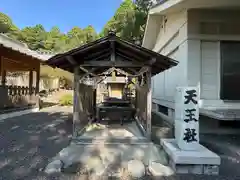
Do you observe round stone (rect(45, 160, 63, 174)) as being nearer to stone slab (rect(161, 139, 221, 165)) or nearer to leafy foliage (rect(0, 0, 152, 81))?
stone slab (rect(161, 139, 221, 165))

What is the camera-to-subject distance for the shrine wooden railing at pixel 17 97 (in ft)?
33.2

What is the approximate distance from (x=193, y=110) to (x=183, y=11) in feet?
15.3

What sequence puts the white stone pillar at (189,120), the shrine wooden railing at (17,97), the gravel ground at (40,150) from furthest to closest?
1. the shrine wooden railing at (17,97)
2. the white stone pillar at (189,120)
3. the gravel ground at (40,150)

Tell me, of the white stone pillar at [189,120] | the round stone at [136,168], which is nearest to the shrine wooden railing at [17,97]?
the round stone at [136,168]

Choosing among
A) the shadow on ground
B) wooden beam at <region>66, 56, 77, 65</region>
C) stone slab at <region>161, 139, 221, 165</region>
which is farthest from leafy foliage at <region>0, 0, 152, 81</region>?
stone slab at <region>161, 139, 221, 165</region>

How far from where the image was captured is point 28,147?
5.45m

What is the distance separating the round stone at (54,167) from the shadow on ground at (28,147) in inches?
6.6

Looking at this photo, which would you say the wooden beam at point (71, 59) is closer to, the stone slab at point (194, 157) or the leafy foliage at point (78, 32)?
the stone slab at point (194, 157)

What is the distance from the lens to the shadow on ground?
3984mm

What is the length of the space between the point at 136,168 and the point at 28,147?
300cm

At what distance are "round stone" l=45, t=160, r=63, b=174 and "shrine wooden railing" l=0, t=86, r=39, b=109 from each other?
23.2 feet

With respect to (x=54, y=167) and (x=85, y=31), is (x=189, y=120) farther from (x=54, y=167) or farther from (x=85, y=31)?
(x=85, y=31)

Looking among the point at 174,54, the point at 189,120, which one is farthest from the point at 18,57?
the point at 189,120

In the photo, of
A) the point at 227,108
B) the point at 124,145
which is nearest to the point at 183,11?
the point at 227,108
